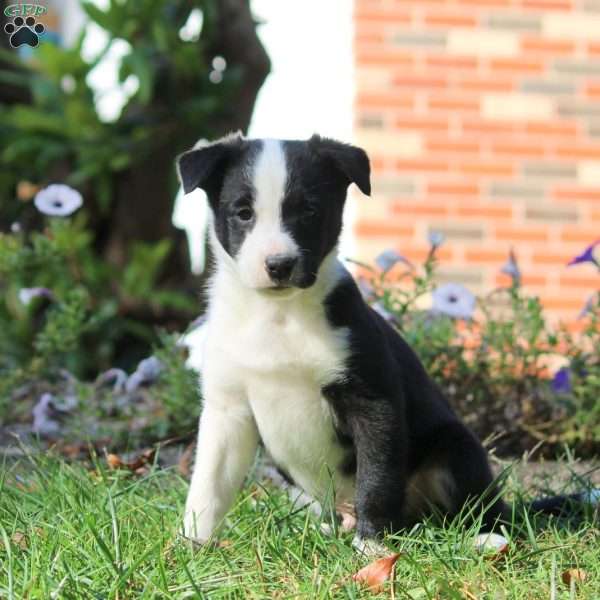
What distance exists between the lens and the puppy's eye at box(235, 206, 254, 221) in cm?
304

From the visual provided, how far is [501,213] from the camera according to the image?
7.20 meters

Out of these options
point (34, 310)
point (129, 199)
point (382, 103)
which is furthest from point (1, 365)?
point (382, 103)

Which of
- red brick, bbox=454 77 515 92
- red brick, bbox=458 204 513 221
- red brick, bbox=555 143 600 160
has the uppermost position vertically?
red brick, bbox=454 77 515 92

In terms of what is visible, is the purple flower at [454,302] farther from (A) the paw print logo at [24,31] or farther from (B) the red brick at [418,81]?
(A) the paw print logo at [24,31]

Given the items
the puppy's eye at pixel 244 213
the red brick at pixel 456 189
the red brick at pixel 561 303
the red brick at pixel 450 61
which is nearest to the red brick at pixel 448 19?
the red brick at pixel 450 61

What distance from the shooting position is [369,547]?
295 cm

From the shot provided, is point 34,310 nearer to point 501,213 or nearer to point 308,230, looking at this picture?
point 501,213

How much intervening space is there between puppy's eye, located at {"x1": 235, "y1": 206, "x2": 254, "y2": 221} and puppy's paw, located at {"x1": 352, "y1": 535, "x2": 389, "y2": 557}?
3.32ft

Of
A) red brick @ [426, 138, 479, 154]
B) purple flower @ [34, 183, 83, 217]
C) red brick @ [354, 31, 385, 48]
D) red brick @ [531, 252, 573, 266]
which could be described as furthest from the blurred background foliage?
red brick @ [531, 252, 573, 266]

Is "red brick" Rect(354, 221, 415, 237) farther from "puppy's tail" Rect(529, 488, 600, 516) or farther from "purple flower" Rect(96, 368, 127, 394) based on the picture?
"puppy's tail" Rect(529, 488, 600, 516)

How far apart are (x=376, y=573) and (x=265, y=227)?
1.03 m

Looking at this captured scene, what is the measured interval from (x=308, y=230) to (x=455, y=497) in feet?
3.30

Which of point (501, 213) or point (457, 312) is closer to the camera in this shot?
point (457, 312)

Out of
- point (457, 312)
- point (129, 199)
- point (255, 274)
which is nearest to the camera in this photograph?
point (255, 274)
